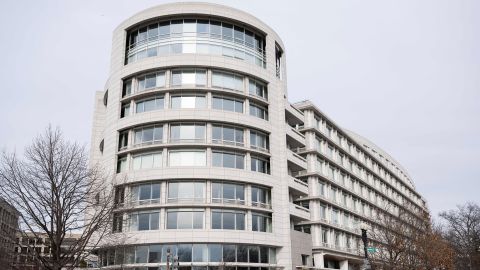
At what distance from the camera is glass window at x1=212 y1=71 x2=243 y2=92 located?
2007 inches

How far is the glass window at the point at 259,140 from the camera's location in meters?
51.2

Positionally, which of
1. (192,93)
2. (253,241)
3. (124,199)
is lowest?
(253,241)

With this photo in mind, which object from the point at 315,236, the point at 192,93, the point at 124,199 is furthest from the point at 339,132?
the point at 124,199

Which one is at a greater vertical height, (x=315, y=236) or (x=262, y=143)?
(x=262, y=143)

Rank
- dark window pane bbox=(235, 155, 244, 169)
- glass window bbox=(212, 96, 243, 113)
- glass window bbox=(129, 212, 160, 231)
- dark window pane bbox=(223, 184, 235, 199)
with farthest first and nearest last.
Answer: glass window bbox=(212, 96, 243, 113)
dark window pane bbox=(235, 155, 244, 169)
dark window pane bbox=(223, 184, 235, 199)
glass window bbox=(129, 212, 160, 231)

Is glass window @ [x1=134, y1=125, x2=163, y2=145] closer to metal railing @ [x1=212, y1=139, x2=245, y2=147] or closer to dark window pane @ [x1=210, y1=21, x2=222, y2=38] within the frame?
metal railing @ [x1=212, y1=139, x2=245, y2=147]

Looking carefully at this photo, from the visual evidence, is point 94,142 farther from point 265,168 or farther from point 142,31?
point 265,168

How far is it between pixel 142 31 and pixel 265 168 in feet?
67.6

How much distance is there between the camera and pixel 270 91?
54.8 metres

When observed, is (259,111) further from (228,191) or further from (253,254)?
(253,254)

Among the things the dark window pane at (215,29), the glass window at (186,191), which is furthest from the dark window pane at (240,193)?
the dark window pane at (215,29)

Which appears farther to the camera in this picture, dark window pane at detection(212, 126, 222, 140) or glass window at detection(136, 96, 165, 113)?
glass window at detection(136, 96, 165, 113)

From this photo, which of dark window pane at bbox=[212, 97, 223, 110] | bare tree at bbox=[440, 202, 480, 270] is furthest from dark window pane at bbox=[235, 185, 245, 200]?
bare tree at bbox=[440, 202, 480, 270]

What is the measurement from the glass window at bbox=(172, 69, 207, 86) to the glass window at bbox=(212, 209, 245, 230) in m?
13.5
